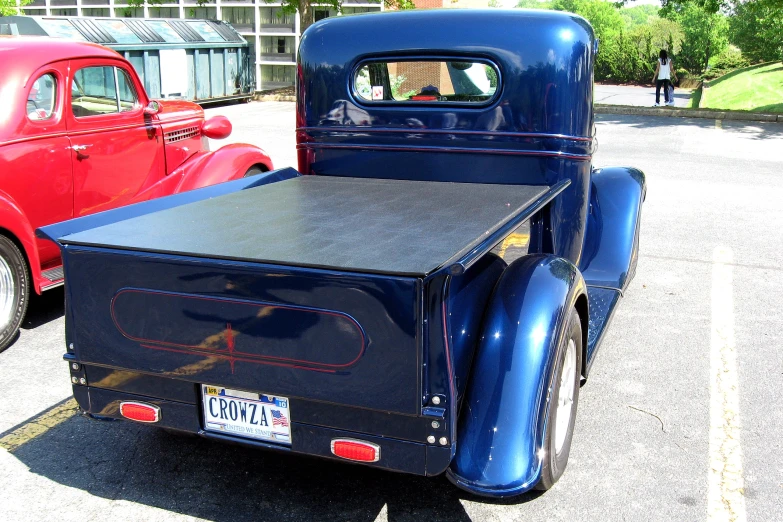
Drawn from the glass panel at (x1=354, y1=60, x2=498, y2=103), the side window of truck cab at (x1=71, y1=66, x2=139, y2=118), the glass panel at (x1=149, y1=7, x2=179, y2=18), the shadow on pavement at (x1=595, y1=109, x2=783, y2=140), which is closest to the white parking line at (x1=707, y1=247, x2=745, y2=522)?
the glass panel at (x1=354, y1=60, x2=498, y2=103)

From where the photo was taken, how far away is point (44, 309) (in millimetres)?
5387

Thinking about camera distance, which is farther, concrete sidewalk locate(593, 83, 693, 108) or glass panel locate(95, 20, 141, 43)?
concrete sidewalk locate(593, 83, 693, 108)

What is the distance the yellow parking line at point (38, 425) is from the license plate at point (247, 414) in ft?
4.33

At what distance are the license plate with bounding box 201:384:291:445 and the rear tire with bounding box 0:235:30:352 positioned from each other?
2.47 metres

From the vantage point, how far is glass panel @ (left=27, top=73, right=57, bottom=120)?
16.1ft

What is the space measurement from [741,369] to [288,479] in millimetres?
2691

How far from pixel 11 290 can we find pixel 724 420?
161 inches

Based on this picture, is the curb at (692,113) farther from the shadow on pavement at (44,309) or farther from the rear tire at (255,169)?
the shadow on pavement at (44,309)

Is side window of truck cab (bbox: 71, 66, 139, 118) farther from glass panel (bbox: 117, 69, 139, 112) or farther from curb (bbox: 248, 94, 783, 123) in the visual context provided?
curb (bbox: 248, 94, 783, 123)

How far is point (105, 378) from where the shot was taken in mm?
2830

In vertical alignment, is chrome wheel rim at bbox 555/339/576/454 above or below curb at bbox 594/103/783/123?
below

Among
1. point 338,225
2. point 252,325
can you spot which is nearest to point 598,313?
point 338,225

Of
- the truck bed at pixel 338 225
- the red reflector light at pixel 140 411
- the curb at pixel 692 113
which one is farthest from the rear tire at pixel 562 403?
the curb at pixel 692 113

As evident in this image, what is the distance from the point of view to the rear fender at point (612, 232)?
4.59 meters
